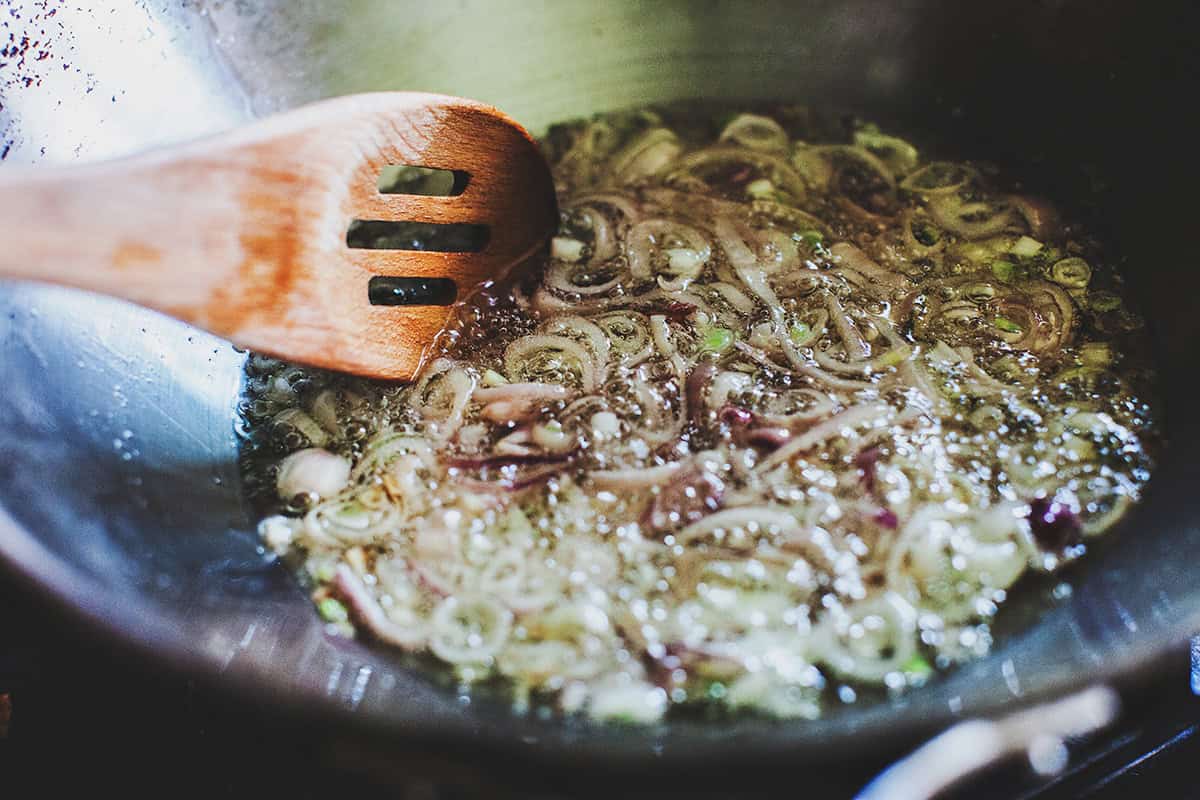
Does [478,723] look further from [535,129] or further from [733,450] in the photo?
[535,129]

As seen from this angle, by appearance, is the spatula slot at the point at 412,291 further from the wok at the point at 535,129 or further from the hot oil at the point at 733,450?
the wok at the point at 535,129

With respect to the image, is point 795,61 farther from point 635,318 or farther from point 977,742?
point 977,742

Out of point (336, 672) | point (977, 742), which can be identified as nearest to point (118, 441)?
point (336, 672)

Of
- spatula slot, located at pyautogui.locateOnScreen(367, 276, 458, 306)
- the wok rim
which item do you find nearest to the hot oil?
spatula slot, located at pyautogui.locateOnScreen(367, 276, 458, 306)

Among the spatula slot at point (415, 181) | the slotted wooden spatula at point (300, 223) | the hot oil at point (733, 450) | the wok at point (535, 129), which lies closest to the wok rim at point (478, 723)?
the wok at point (535, 129)

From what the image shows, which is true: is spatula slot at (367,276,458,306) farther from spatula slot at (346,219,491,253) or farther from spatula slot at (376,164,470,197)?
spatula slot at (376,164,470,197)

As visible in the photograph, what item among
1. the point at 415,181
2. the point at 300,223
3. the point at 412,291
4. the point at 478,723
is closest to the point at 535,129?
the point at 415,181
